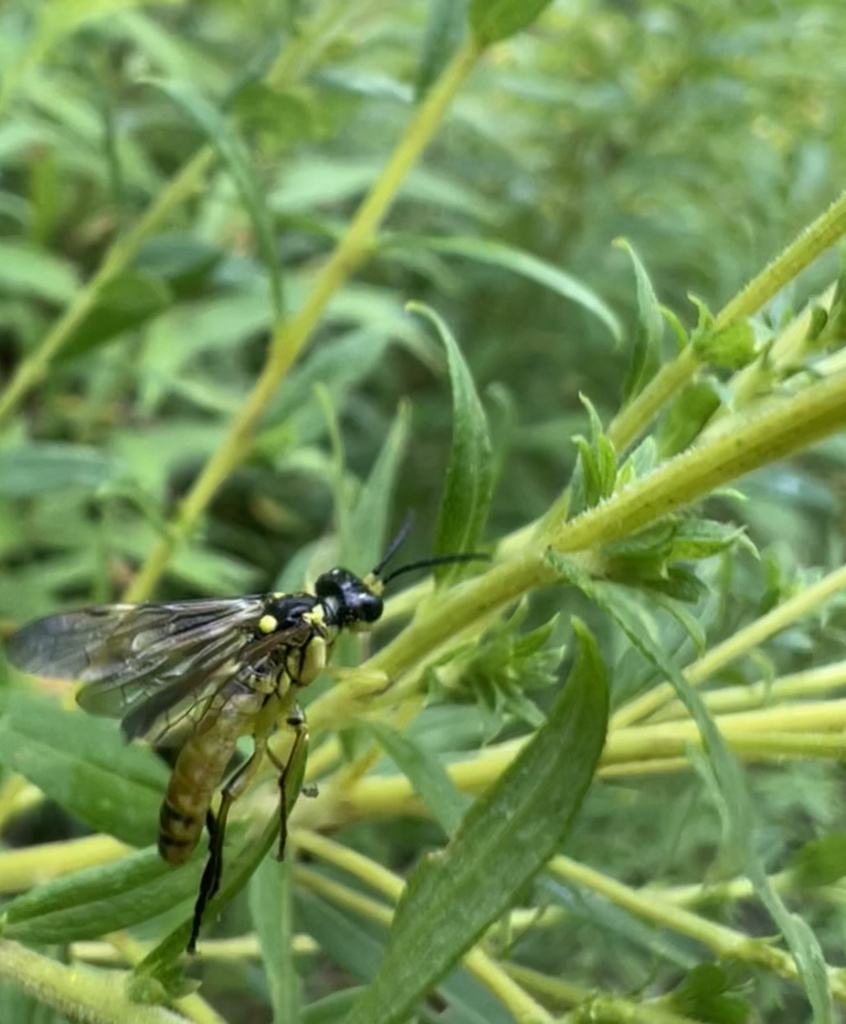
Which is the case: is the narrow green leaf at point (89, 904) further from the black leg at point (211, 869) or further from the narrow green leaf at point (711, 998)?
the narrow green leaf at point (711, 998)

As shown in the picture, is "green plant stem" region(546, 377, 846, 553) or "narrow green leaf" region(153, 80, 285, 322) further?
"narrow green leaf" region(153, 80, 285, 322)

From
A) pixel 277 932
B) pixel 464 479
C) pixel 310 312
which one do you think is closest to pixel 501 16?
pixel 310 312

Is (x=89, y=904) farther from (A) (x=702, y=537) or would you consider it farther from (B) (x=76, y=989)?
(A) (x=702, y=537)

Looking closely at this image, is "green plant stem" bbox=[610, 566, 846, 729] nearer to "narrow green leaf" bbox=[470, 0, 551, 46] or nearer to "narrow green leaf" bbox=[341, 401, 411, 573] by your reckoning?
"narrow green leaf" bbox=[341, 401, 411, 573]

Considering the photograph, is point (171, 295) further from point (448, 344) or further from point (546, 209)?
point (546, 209)

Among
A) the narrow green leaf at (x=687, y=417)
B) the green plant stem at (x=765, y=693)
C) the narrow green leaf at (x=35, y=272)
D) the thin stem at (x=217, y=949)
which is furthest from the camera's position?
the narrow green leaf at (x=35, y=272)

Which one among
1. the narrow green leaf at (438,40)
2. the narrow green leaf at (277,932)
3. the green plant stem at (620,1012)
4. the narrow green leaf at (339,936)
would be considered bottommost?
the narrow green leaf at (339,936)

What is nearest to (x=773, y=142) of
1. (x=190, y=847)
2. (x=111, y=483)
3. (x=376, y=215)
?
(x=376, y=215)

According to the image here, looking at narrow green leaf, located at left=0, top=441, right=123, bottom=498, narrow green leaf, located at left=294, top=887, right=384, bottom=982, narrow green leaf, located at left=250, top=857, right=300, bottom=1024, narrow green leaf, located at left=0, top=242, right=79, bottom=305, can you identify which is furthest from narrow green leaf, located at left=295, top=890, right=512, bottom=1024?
narrow green leaf, located at left=0, top=242, right=79, bottom=305

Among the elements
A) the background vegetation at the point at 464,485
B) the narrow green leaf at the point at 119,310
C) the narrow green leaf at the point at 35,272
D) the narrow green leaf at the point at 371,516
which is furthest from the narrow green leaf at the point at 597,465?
the narrow green leaf at the point at 35,272
